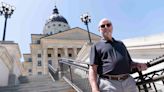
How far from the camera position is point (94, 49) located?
254 cm

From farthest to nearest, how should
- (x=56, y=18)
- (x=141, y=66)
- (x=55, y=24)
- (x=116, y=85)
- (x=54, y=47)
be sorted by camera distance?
(x=56, y=18)
(x=55, y=24)
(x=54, y=47)
(x=141, y=66)
(x=116, y=85)

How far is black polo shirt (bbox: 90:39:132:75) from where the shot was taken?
240cm

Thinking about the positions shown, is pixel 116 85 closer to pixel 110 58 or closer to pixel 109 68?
pixel 109 68

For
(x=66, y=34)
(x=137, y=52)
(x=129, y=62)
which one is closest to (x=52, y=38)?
(x=66, y=34)

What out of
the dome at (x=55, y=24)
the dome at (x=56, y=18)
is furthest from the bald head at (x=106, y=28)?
the dome at (x=56, y=18)

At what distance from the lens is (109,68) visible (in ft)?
7.88

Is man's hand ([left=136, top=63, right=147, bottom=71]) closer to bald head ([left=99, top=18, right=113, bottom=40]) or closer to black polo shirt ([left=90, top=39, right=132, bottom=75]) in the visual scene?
black polo shirt ([left=90, top=39, right=132, bottom=75])

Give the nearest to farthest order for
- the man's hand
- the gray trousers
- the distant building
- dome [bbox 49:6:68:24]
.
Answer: the gray trousers
the man's hand
the distant building
dome [bbox 49:6:68:24]

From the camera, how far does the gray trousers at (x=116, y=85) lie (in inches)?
92.7

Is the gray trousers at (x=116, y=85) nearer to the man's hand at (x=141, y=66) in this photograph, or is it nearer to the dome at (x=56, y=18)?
the man's hand at (x=141, y=66)

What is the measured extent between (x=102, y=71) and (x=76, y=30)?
169ft

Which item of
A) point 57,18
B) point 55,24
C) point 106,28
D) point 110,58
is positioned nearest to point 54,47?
point 55,24

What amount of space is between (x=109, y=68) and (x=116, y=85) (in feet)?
0.65

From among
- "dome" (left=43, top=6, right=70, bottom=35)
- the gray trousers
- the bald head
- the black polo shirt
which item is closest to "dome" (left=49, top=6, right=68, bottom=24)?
"dome" (left=43, top=6, right=70, bottom=35)
